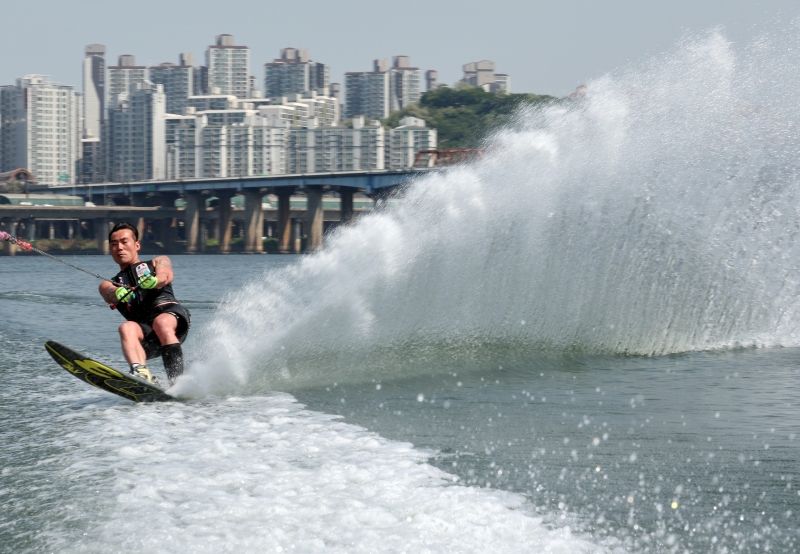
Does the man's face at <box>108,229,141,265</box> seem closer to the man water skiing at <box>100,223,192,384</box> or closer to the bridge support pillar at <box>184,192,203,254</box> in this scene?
the man water skiing at <box>100,223,192,384</box>

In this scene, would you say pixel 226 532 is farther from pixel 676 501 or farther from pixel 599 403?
pixel 599 403

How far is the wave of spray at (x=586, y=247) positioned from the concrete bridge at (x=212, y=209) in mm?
61570

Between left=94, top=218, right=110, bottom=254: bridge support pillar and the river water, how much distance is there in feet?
256

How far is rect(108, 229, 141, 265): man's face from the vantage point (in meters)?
7.62

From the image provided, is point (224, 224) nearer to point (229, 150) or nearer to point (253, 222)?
point (253, 222)

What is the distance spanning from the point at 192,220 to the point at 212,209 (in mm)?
4926

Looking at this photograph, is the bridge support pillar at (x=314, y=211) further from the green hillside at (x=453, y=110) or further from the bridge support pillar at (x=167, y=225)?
the green hillside at (x=453, y=110)

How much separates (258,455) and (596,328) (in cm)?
632

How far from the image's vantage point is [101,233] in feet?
307

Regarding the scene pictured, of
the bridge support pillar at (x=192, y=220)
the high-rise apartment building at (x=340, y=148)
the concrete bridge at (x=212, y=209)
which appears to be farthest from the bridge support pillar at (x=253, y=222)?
the high-rise apartment building at (x=340, y=148)

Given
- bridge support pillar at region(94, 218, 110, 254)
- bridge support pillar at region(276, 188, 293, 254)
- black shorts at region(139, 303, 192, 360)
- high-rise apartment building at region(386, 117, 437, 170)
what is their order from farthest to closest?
high-rise apartment building at region(386, 117, 437, 170) < bridge support pillar at region(94, 218, 110, 254) < bridge support pillar at region(276, 188, 293, 254) < black shorts at region(139, 303, 192, 360)

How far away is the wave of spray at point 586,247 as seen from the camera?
33.9 feet

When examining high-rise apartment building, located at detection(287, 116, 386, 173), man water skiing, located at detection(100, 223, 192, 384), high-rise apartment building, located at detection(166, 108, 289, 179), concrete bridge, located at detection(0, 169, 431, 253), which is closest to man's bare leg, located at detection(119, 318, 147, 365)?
man water skiing, located at detection(100, 223, 192, 384)

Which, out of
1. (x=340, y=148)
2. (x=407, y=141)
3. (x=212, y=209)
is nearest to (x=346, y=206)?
(x=212, y=209)
